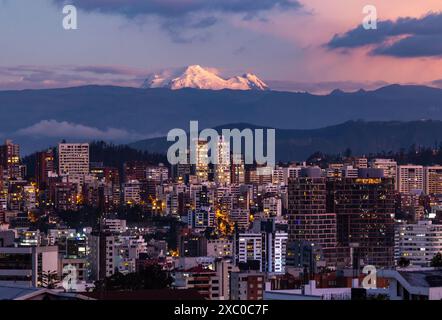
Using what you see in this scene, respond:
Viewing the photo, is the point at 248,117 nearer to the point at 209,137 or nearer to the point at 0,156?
the point at 209,137

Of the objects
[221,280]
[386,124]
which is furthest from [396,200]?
[221,280]

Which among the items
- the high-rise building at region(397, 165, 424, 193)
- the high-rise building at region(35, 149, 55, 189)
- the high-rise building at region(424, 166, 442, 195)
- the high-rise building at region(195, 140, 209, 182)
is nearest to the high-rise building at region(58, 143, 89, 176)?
the high-rise building at region(35, 149, 55, 189)

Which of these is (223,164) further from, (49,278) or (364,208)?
(49,278)

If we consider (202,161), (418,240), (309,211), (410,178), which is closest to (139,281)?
(418,240)

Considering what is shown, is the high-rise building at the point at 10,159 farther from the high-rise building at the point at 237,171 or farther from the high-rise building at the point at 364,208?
the high-rise building at the point at 364,208
